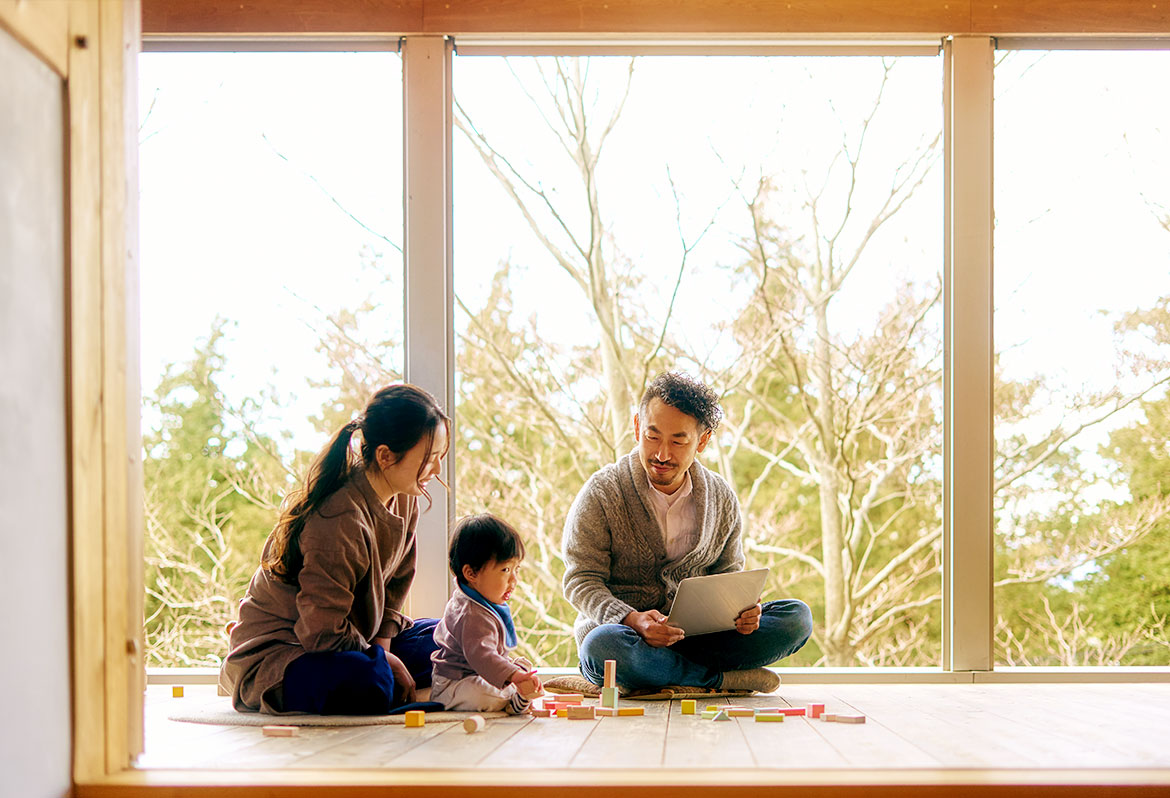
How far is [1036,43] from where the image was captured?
306 centimetres

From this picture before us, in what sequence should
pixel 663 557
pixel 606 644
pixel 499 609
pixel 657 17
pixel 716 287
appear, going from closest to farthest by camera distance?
1. pixel 499 609
2. pixel 606 644
3. pixel 663 557
4. pixel 657 17
5. pixel 716 287

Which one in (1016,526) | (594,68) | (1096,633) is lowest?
(1096,633)

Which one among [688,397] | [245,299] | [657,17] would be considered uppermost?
[657,17]

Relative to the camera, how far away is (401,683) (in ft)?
7.91

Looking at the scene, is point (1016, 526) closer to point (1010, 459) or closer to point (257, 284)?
point (1010, 459)

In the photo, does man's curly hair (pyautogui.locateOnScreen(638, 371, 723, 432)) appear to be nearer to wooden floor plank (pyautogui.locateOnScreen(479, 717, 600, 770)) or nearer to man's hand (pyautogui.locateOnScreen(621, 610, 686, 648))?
man's hand (pyautogui.locateOnScreen(621, 610, 686, 648))

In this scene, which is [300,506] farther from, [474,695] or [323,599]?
[474,695]

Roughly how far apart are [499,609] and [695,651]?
1.84 ft

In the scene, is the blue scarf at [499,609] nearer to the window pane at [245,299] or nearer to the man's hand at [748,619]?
the man's hand at [748,619]

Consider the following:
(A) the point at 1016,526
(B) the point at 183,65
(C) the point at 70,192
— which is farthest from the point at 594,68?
(C) the point at 70,192

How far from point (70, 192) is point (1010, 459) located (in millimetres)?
3157

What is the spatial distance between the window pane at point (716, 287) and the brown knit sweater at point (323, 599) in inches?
60.0

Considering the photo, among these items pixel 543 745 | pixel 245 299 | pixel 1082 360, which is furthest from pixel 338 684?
pixel 1082 360

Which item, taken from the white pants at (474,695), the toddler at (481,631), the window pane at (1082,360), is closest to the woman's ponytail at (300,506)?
the toddler at (481,631)
